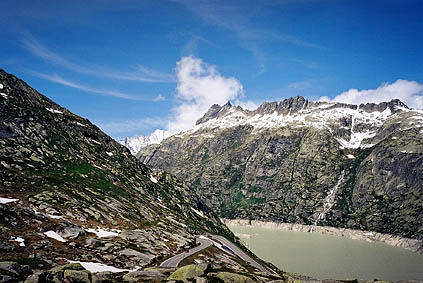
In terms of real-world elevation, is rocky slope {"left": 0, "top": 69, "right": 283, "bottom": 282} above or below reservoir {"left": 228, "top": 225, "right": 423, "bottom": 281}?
above

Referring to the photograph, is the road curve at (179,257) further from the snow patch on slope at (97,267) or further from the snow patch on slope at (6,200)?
the snow patch on slope at (6,200)

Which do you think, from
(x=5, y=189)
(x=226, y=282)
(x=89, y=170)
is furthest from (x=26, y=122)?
(x=226, y=282)

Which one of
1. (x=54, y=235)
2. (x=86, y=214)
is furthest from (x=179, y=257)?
(x=54, y=235)

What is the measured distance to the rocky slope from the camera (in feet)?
154

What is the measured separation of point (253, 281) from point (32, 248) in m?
37.4

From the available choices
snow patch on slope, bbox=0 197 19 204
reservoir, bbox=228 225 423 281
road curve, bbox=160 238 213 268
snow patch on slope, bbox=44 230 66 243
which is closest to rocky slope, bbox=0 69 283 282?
snow patch on slope, bbox=0 197 19 204

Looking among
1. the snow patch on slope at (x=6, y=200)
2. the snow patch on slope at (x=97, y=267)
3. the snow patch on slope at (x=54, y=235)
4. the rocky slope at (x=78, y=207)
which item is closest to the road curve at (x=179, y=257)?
the rocky slope at (x=78, y=207)

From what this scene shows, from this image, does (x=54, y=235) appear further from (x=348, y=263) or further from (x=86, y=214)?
(x=348, y=263)

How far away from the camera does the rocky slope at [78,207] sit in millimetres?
47031

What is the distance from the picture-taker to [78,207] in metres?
81.9

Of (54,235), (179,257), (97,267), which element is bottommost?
(179,257)

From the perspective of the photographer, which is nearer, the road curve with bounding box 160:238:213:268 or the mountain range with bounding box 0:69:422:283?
the mountain range with bounding box 0:69:422:283

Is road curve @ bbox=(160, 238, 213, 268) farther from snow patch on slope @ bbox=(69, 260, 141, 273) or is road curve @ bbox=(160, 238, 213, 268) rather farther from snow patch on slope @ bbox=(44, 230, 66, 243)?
snow patch on slope @ bbox=(44, 230, 66, 243)

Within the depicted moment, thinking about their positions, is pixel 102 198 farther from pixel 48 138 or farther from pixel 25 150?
pixel 48 138
